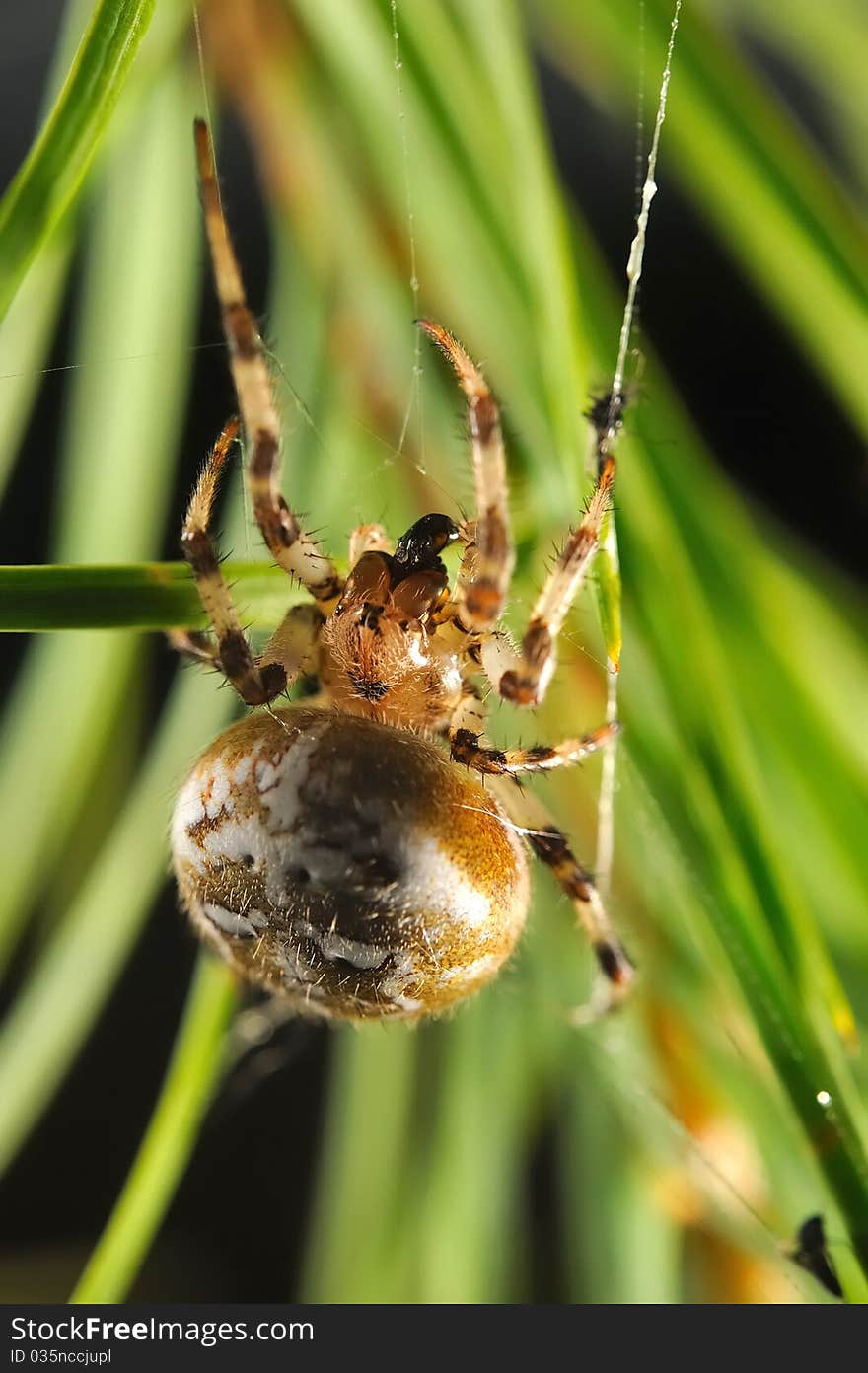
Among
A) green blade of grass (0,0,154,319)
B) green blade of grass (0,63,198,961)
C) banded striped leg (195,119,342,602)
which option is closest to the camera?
green blade of grass (0,0,154,319)

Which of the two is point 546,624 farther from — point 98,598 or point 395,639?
point 98,598

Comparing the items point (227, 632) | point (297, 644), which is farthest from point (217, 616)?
point (297, 644)

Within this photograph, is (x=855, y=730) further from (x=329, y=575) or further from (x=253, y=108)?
(x=253, y=108)

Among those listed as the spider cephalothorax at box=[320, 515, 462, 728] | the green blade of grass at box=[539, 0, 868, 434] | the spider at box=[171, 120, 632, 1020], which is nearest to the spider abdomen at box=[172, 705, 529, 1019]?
the spider at box=[171, 120, 632, 1020]

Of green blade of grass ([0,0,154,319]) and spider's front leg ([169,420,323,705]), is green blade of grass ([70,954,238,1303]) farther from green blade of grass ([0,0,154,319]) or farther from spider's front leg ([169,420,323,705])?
green blade of grass ([0,0,154,319])

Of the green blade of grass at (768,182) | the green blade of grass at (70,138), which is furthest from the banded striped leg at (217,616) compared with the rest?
the green blade of grass at (768,182)

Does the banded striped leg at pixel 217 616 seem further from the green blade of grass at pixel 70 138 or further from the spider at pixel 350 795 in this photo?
the green blade of grass at pixel 70 138
